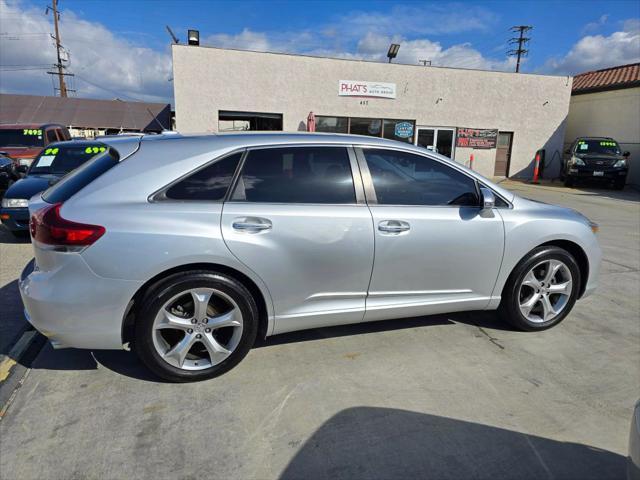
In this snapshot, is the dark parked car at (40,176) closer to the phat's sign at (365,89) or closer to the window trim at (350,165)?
the window trim at (350,165)

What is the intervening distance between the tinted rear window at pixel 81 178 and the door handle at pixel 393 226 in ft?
6.08

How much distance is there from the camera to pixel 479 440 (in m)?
2.38

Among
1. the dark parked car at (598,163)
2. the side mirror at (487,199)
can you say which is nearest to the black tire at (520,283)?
the side mirror at (487,199)

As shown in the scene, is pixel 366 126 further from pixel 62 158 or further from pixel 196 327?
pixel 196 327

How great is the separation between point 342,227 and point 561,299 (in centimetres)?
224

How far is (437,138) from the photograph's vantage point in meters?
20.6

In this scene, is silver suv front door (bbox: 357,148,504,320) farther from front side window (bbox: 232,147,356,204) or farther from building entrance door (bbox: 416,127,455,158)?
building entrance door (bbox: 416,127,455,158)

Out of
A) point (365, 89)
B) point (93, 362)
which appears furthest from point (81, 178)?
point (365, 89)

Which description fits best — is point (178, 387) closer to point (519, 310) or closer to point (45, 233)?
point (45, 233)

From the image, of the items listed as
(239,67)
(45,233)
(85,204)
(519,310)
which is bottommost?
(519,310)

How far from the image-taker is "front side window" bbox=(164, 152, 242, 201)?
2.78 m

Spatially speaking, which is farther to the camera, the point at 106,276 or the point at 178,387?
the point at 178,387

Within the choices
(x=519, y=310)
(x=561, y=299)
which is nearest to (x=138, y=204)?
(x=519, y=310)

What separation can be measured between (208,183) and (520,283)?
2.65m
